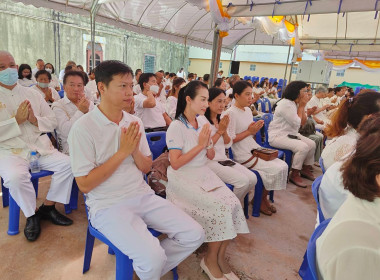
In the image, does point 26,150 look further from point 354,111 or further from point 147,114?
point 354,111

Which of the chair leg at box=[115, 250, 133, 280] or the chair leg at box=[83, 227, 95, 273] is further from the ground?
the chair leg at box=[115, 250, 133, 280]

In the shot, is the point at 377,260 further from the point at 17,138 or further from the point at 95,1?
the point at 95,1

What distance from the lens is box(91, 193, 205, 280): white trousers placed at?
140cm

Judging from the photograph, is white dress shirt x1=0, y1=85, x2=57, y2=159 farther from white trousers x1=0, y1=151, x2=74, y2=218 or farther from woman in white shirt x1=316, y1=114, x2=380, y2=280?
woman in white shirt x1=316, y1=114, x2=380, y2=280

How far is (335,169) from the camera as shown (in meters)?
1.44

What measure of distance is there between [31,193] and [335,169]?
2327mm

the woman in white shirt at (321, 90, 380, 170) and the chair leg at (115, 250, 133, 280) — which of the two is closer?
the chair leg at (115, 250, 133, 280)

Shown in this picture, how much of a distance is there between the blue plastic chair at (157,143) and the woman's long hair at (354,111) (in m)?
1.68

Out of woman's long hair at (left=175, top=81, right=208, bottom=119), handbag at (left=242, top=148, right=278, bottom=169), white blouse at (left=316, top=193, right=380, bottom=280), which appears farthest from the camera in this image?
handbag at (left=242, top=148, right=278, bottom=169)

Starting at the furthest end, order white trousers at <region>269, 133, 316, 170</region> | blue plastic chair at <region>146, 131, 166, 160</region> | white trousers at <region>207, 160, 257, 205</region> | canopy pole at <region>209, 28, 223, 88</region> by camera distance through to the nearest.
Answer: canopy pole at <region>209, 28, 223, 88</region>
white trousers at <region>269, 133, 316, 170</region>
blue plastic chair at <region>146, 131, 166, 160</region>
white trousers at <region>207, 160, 257, 205</region>

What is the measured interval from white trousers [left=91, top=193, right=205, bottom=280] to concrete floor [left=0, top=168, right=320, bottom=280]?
45cm

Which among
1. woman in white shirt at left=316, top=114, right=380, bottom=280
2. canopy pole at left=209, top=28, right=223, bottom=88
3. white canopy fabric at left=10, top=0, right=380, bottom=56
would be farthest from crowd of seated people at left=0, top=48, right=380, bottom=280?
white canopy fabric at left=10, top=0, right=380, bottom=56

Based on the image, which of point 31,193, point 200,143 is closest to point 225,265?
point 200,143

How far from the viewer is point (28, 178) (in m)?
2.15
